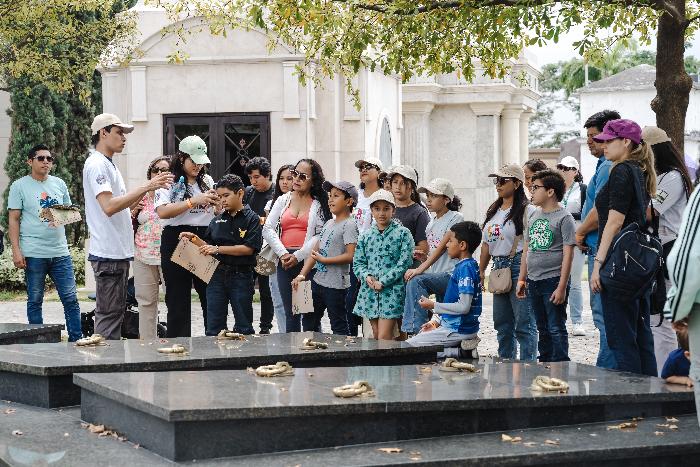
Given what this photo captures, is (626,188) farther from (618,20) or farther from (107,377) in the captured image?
(618,20)

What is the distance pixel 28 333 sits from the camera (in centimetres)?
1078

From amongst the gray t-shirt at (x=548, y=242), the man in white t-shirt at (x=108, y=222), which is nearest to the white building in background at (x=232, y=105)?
the man in white t-shirt at (x=108, y=222)

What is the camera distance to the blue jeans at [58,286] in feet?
38.7

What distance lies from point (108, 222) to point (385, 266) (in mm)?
2405

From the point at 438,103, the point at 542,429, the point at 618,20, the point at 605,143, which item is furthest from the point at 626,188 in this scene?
the point at 438,103

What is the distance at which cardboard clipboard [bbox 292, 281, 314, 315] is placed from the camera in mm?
11016

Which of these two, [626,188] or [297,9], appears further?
[297,9]

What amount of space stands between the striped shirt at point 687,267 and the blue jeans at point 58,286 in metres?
7.58

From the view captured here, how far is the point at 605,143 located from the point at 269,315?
6012mm

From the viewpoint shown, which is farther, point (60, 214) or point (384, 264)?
point (60, 214)

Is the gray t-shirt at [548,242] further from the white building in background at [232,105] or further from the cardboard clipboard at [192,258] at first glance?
the white building in background at [232,105]

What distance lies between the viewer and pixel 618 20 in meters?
13.2

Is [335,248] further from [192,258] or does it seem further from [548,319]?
[548,319]

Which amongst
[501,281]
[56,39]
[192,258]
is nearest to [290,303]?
[192,258]
